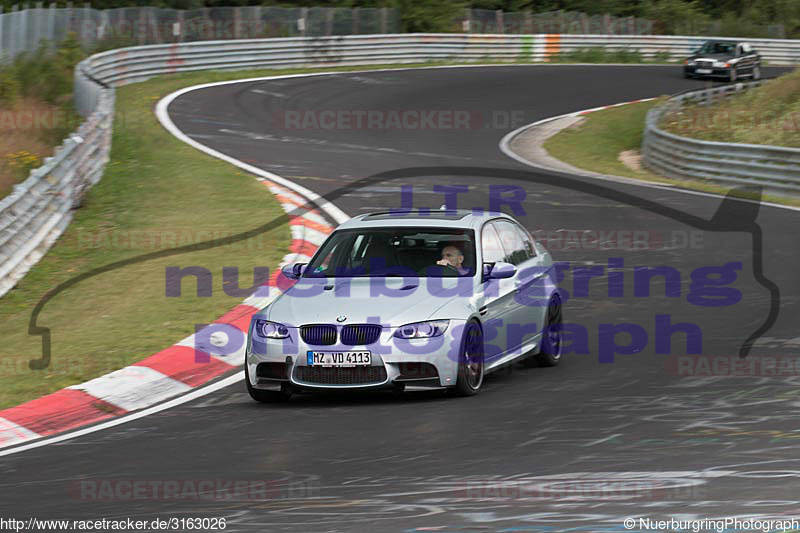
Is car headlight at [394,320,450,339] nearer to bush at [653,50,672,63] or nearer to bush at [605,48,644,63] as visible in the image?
bush at [605,48,644,63]

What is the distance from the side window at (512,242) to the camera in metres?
10.6

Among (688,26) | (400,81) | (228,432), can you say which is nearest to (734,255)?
(228,432)

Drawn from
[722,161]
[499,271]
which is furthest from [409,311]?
[722,161]

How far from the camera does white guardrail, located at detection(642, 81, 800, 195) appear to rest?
2177 centimetres

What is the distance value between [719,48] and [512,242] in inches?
1584

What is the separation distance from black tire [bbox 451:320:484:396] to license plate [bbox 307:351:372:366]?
707 millimetres

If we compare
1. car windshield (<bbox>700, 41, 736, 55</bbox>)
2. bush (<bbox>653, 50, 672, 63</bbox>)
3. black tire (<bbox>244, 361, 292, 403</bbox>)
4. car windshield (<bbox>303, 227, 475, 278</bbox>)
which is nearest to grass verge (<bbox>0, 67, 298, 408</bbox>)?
black tire (<bbox>244, 361, 292, 403</bbox>)

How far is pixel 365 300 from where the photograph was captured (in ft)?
30.1

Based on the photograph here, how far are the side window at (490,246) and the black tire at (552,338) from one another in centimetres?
79

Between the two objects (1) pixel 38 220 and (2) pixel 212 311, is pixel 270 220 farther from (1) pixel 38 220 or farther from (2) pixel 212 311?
(2) pixel 212 311

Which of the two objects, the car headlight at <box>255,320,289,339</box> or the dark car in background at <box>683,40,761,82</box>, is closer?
the car headlight at <box>255,320,289,339</box>
